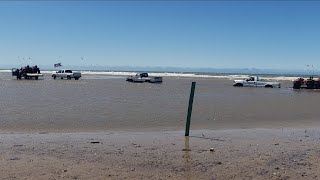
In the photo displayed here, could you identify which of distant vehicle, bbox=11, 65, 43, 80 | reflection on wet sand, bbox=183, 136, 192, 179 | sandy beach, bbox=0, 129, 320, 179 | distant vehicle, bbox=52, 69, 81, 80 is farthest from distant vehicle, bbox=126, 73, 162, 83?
reflection on wet sand, bbox=183, 136, 192, 179

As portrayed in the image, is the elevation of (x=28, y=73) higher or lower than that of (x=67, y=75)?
higher

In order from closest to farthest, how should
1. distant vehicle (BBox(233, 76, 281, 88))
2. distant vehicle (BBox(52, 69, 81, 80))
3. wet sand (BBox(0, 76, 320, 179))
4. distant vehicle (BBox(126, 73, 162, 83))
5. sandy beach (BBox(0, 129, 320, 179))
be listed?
sandy beach (BBox(0, 129, 320, 179))
wet sand (BBox(0, 76, 320, 179))
distant vehicle (BBox(233, 76, 281, 88))
distant vehicle (BBox(126, 73, 162, 83))
distant vehicle (BBox(52, 69, 81, 80))

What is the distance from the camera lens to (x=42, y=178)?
7.13m

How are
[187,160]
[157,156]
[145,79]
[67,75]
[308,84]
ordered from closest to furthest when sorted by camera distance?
1. [187,160]
2. [157,156]
3. [308,84]
4. [145,79]
5. [67,75]

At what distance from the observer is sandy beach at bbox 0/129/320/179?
7688 millimetres

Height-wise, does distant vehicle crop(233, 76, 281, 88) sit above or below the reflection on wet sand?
below

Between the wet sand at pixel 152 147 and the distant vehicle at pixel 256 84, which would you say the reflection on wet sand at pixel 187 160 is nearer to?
the wet sand at pixel 152 147

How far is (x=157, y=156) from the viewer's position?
9.20 meters

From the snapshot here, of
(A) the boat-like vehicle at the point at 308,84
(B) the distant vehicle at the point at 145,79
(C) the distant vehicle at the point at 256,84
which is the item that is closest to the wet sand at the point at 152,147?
(A) the boat-like vehicle at the point at 308,84

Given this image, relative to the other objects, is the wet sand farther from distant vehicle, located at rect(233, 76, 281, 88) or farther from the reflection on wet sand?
distant vehicle, located at rect(233, 76, 281, 88)

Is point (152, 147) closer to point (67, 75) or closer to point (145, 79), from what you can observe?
point (145, 79)

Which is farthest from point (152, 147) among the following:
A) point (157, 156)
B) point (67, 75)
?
point (67, 75)

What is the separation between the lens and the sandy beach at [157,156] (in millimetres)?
7688

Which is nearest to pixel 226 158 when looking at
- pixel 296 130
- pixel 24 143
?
pixel 24 143
